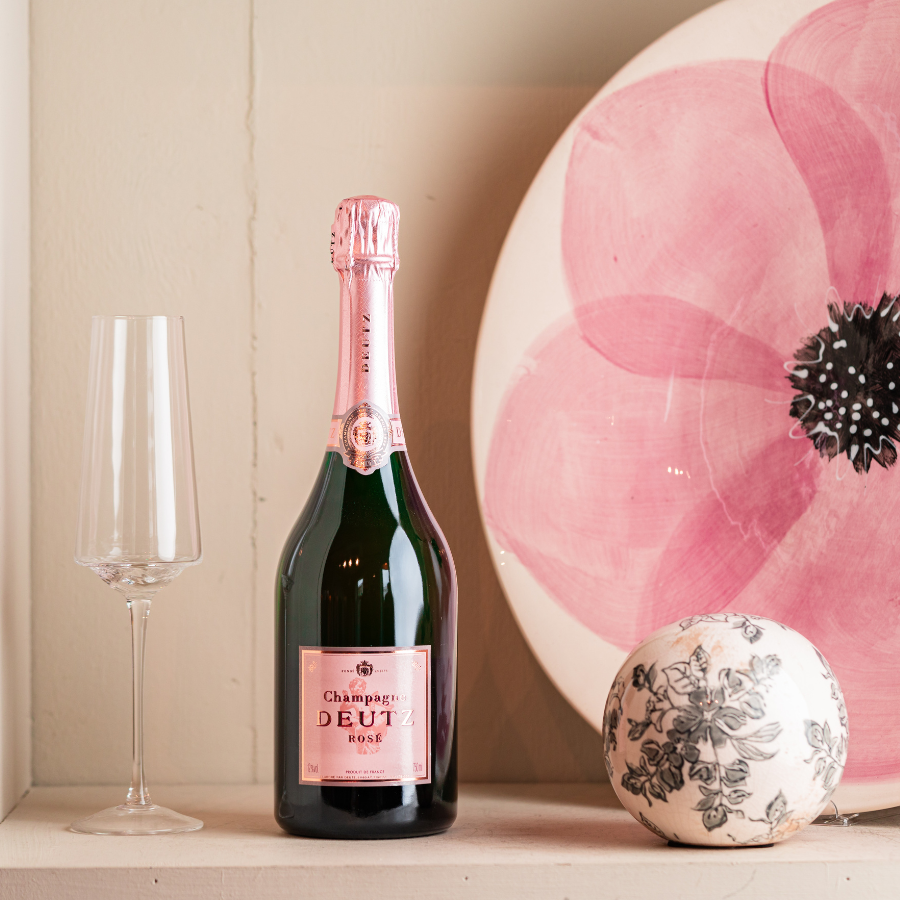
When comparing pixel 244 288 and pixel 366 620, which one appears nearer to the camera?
pixel 366 620

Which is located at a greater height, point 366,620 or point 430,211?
point 430,211

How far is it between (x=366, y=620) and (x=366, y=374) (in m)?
0.15

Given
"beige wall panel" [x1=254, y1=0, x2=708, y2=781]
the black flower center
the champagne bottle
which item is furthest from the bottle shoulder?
the black flower center

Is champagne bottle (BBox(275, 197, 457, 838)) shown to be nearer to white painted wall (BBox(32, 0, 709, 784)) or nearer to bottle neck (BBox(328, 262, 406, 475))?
bottle neck (BBox(328, 262, 406, 475))

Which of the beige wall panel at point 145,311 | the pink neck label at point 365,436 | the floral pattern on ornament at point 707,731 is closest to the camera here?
the floral pattern on ornament at point 707,731

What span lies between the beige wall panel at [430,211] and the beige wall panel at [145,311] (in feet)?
0.07

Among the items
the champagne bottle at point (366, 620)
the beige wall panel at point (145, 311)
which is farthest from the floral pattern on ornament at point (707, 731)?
the beige wall panel at point (145, 311)

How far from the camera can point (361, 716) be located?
61 centimetres

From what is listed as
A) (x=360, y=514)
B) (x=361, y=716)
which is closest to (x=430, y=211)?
(x=360, y=514)

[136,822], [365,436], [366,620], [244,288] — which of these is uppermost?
[244,288]

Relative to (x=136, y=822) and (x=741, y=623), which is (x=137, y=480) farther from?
(x=741, y=623)

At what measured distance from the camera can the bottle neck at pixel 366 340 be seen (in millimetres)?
640

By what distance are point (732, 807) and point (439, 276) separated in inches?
17.8

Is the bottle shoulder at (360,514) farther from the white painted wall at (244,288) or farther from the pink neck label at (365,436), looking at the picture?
the white painted wall at (244,288)
